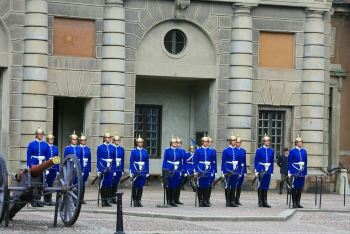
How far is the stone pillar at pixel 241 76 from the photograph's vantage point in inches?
1615

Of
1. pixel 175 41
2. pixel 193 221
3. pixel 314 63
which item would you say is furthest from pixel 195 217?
pixel 314 63

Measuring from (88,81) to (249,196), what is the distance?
20.7 feet

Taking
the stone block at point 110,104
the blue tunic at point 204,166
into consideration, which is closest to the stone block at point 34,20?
the stone block at point 110,104

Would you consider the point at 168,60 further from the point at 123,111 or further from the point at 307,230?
the point at 307,230

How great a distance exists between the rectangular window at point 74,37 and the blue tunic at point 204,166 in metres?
8.41

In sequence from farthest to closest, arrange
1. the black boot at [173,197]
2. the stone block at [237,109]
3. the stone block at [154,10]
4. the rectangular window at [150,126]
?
the rectangular window at [150,126]
the stone block at [237,109]
the stone block at [154,10]
the black boot at [173,197]

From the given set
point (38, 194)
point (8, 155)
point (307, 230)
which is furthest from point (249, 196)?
point (38, 194)

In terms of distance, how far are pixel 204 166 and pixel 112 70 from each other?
26.8 feet

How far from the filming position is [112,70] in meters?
39.2

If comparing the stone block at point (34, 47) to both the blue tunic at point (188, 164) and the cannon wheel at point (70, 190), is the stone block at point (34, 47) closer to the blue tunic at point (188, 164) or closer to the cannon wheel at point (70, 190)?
the blue tunic at point (188, 164)

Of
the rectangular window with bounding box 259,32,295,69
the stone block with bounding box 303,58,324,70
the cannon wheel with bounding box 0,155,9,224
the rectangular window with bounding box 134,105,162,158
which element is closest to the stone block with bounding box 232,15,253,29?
the rectangular window with bounding box 259,32,295,69

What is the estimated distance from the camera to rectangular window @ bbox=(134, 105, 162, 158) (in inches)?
1654

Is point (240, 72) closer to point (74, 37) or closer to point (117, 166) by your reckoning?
point (74, 37)

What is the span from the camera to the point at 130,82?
3981cm
